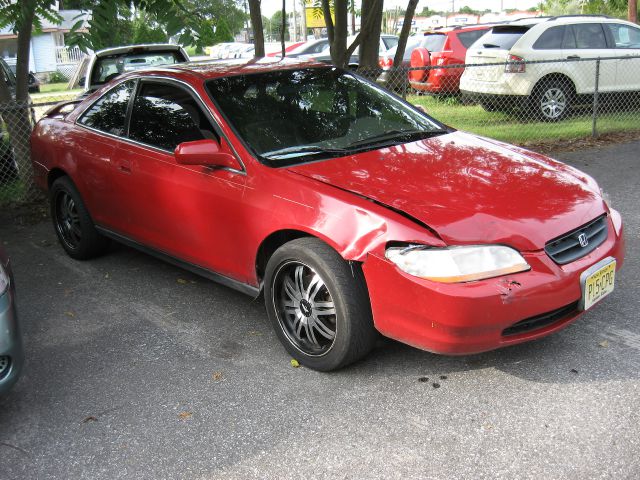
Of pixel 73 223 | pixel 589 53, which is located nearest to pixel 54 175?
pixel 73 223

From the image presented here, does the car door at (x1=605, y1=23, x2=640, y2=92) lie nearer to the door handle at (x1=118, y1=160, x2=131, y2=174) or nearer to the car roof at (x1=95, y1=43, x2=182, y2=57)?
the car roof at (x1=95, y1=43, x2=182, y2=57)

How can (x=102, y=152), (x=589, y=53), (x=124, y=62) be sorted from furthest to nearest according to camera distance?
(x=589, y=53) < (x=124, y=62) < (x=102, y=152)

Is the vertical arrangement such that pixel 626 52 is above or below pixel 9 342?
above

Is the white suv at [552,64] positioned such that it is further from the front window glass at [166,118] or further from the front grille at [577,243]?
the front grille at [577,243]

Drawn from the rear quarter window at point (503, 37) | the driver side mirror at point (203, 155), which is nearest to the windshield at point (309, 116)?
the driver side mirror at point (203, 155)

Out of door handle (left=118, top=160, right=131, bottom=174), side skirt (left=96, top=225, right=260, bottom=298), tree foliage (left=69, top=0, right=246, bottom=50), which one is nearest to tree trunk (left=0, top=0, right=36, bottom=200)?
tree foliage (left=69, top=0, right=246, bottom=50)

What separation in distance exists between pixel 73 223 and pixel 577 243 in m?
3.93

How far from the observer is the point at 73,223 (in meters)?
5.61

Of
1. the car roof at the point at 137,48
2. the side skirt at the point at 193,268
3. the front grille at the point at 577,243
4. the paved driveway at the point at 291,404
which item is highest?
the car roof at the point at 137,48

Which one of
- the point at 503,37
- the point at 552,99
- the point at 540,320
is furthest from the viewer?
the point at 503,37

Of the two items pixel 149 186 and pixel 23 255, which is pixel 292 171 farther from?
pixel 23 255

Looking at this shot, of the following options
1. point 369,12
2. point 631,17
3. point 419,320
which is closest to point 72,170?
point 419,320

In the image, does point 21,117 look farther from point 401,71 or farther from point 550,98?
point 550,98

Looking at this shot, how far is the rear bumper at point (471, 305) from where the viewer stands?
3.10m
